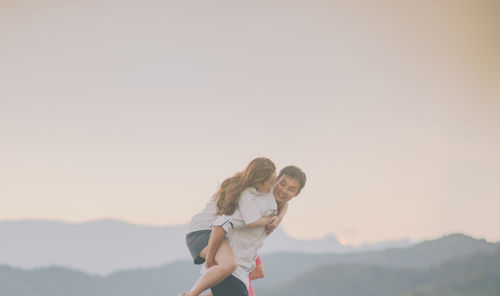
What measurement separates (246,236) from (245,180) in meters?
0.62

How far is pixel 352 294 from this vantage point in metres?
155

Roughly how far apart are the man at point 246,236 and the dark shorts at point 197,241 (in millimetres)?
314

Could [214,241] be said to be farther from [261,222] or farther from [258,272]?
[258,272]

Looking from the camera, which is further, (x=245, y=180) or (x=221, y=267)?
(x=221, y=267)

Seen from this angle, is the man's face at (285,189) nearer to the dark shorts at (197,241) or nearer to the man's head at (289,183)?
the man's head at (289,183)

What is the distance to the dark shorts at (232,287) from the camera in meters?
6.36

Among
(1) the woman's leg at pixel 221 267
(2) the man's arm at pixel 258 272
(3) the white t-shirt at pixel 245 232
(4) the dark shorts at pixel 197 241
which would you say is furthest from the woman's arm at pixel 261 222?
(2) the man's arm at pixel 258 272

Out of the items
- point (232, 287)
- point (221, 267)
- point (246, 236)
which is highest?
point (246, 236)

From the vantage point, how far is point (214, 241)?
20.3 feet

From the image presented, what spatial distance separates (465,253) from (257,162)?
12262cm

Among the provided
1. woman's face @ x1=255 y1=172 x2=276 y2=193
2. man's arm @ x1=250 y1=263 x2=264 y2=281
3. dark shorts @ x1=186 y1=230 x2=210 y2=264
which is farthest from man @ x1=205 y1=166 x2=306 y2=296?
man's arm @ x1=250 y1=263 x2=264 y2=281

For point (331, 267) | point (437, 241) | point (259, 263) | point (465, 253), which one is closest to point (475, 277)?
point (465, 253)

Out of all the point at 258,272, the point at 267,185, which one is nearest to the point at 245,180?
the point at 267,185

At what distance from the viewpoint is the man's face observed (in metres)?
6.32
